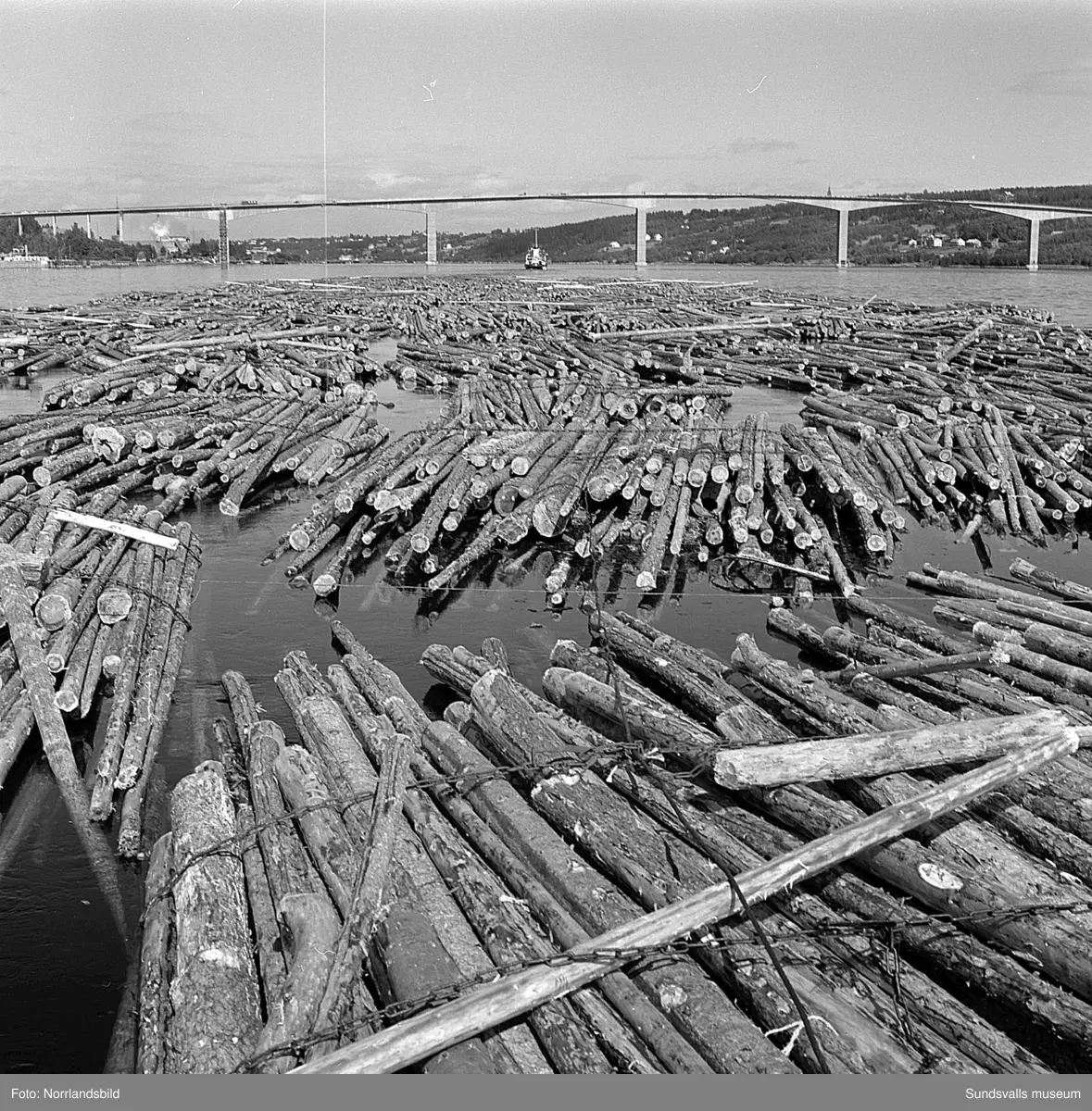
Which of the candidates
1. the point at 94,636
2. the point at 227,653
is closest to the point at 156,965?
the point at 94,636

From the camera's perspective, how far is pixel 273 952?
18.2 feet

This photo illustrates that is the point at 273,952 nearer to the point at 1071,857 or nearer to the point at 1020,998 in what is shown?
the point at 1020,998

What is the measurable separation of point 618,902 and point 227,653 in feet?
22.7

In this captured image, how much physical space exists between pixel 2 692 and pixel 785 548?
1028 centimetres

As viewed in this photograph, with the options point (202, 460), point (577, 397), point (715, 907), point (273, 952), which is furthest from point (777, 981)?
point (577, 397)

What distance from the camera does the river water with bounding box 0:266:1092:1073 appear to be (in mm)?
6203

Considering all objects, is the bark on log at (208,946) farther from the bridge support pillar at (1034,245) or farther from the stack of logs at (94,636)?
the bridge support pillar at (1034,245)

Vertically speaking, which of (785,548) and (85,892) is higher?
(785,548)

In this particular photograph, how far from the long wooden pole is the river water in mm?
2454

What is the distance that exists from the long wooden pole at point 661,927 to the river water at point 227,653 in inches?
96.6

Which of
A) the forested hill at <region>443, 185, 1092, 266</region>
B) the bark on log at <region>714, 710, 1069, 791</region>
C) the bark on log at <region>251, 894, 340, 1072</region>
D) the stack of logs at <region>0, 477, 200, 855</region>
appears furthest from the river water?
the forested hill at <region>443, 185, 1092, 266</region>

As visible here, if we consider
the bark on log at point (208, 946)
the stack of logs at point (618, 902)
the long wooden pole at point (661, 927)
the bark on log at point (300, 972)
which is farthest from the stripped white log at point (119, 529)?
the long wooden pole at point (661, 927)

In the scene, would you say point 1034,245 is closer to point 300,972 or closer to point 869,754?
point 869,754

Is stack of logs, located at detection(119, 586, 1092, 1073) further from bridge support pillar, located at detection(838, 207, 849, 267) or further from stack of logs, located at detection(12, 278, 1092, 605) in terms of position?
bridge support pillar, located at detection(838, 207, 849, 267)
